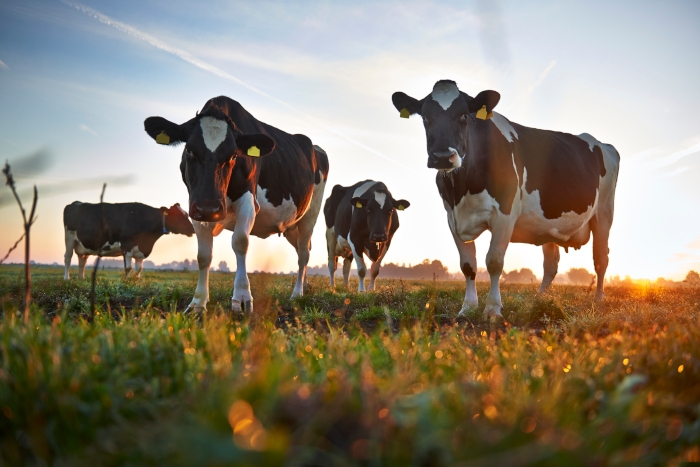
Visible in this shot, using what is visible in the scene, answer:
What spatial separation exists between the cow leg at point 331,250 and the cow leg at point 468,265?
30.7ft

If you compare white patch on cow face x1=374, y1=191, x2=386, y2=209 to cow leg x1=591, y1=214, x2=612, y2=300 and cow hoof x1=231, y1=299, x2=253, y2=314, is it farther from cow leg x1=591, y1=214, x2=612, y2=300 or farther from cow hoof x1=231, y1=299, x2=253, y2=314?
cow hoof x1=231, y1=299, x2=253, y2=314

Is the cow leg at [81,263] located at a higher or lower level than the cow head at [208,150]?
lower

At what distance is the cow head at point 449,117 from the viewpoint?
7.15 m

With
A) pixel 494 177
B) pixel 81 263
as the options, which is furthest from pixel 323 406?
pixel 81 263

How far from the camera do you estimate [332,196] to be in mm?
18875

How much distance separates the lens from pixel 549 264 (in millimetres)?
13250

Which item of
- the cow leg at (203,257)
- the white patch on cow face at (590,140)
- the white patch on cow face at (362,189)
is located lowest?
the cow leg at (203,257)

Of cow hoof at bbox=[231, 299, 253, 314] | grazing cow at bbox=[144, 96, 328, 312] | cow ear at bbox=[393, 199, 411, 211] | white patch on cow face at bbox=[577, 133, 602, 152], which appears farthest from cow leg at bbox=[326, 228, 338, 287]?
cow hoof at bbox=[231, 299, 253, 314]

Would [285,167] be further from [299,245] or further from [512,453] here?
[512,453]

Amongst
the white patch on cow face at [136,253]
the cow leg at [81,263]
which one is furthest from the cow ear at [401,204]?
the cow leg at [81,263]

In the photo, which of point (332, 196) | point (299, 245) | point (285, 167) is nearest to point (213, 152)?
point (285, 167)

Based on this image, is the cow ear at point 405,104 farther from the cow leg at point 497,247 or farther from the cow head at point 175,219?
the cow head at point 175,219

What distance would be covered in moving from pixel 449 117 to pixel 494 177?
1112 millimetres

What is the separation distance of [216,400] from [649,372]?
7.30 feet
